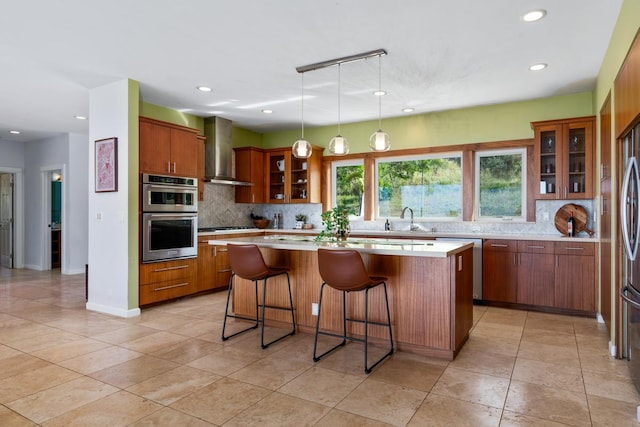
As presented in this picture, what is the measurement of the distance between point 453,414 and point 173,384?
6.04ft

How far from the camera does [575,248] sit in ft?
14.8

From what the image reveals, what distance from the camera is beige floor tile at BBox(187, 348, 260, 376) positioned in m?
3.01

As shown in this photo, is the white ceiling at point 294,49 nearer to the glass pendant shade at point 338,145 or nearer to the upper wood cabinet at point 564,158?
the upper wood cabinet at point 564,158

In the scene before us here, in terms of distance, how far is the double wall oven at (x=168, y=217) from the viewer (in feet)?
15.6

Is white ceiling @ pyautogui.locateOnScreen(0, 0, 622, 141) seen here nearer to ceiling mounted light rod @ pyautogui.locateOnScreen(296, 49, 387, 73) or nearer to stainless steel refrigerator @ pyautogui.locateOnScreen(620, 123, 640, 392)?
ceiling mounted light rod @ pyautogui.locateOnScreen(296, 49, 387, 73)

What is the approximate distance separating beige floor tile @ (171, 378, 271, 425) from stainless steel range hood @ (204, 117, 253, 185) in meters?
3.94

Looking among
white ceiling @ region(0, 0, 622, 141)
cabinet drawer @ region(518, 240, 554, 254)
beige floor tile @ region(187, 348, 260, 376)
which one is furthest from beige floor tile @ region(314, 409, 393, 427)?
cabinet drawer @ region(518, 240, 554, 254)

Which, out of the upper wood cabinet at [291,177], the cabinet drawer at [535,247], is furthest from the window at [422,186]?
the cabinet drawer at [535,247]

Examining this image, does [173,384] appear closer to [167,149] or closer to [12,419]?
[12,419]

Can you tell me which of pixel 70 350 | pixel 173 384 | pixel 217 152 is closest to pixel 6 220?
pixel 217 152

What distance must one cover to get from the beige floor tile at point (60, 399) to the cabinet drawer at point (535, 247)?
4.41 m

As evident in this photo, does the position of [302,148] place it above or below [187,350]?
above

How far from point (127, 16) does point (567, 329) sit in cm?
490

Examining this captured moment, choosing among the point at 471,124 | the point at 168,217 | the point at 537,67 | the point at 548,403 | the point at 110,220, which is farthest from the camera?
the point at 471,124
